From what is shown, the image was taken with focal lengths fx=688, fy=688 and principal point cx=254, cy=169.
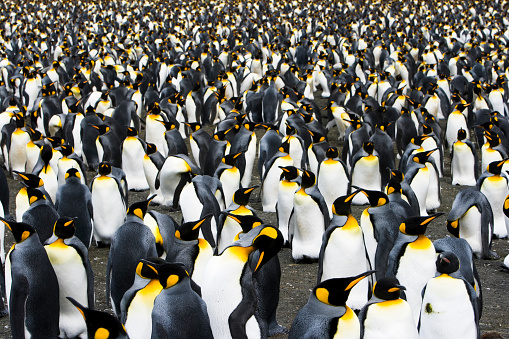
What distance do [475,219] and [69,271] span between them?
3159mm

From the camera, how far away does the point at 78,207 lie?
5480mm

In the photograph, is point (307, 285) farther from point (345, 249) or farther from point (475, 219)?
point (475, 219)

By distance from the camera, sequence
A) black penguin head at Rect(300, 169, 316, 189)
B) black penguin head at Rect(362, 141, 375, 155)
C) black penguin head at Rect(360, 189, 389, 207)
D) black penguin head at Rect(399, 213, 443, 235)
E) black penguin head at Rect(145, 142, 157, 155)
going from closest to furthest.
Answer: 1. black penguin head at Rect(399, 213, 443, 235)
2. black penguin head at Rect(360, 189, 389, 207)
3. black penguin head at Rect(300, 169, 316, 189)
4. black penguin head at Rect(362, 141, 375, 155)
5. black penguin head at Rect(145, 142, 157, 155)

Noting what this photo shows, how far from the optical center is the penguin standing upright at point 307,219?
5348 mm

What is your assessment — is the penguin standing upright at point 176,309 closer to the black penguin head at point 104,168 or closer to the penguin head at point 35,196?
the penguin head at point 35,196

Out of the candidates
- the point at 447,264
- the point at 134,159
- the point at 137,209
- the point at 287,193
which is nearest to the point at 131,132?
the point at 134,159

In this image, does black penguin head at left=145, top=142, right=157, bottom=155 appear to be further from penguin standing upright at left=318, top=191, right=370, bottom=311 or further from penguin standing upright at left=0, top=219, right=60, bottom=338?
penguin standing upright at left=0, top=219, right=60, bottom=338

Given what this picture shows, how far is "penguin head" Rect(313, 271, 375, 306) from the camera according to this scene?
3168mm

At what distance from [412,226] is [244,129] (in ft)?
13.2

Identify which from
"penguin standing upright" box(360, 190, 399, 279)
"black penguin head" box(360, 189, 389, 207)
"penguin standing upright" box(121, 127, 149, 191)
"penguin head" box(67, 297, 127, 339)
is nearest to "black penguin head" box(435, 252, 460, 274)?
"penguin standing upright" box(360, 190, 399, 279)

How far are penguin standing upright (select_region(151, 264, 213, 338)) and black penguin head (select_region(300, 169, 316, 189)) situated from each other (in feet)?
7.06

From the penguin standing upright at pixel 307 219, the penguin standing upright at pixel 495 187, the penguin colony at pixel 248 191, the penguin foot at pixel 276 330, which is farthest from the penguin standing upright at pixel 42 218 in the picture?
the penguin standing upright at pixel 495 187

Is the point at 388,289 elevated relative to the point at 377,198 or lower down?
lower down

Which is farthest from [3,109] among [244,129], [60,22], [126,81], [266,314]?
[60,22]
